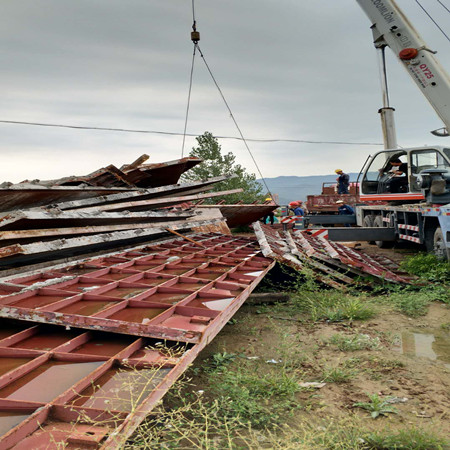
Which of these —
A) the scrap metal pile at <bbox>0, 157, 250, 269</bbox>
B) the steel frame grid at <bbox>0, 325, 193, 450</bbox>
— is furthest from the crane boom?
the steel frame grid at <bbox>0, 325, 193, 450</bbox>

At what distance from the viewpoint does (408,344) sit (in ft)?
15.5

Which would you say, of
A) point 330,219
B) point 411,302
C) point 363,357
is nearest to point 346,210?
point 330,219

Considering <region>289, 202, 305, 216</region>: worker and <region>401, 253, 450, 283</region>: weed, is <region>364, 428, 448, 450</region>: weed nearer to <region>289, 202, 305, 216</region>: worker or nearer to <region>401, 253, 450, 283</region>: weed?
<region>401, 253, 450, 283</region>: weed

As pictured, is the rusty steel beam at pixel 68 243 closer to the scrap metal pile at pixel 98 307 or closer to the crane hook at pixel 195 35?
the scrap metal pile at pixel 98 307

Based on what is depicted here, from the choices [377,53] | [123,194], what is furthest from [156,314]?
[377,53]

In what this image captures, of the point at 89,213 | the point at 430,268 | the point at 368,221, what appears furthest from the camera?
the point at 368,221

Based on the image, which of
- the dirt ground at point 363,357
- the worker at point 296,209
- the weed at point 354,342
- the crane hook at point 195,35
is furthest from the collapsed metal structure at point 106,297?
the worker at point 296,209

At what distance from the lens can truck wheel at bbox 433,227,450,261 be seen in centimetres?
823

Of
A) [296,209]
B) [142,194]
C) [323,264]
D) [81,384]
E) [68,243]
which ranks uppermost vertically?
[142,194]

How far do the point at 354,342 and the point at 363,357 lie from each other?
1.00 ft

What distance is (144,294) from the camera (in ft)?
13.7

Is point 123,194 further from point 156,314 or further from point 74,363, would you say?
point 74,363

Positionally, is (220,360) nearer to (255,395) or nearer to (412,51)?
(255,395)

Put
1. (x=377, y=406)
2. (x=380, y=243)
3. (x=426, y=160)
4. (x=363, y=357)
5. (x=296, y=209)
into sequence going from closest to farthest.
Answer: (x=377, y=406), (x=363, y=357), (x=426, y=160), (x=380, y=243), (x=296, y=209)
